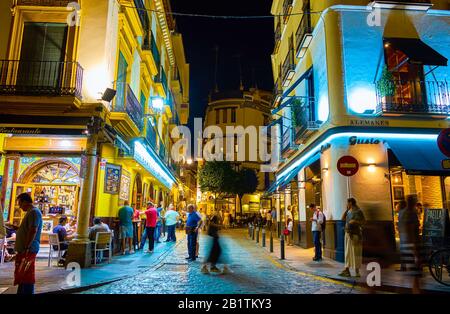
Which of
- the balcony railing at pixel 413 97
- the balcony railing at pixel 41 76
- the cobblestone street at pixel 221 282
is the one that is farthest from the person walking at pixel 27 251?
the balcony railing at pixel 413 97

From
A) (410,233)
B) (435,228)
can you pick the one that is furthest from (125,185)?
(435,228)

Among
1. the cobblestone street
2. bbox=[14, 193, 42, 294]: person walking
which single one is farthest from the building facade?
bbox=[14, 193, 42, 294]: person walking

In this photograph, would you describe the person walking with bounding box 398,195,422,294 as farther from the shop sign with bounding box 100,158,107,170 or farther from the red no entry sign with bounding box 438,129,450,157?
the shop sign with bounding box 100,158,107,170

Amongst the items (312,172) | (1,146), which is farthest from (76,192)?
(312,172)

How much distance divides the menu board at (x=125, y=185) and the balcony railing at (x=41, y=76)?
4.47m

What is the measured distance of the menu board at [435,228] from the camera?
869 cm

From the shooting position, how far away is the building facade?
11867mm

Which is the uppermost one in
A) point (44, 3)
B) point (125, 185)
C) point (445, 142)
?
point (44, 3)

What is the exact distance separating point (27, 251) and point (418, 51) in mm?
12864

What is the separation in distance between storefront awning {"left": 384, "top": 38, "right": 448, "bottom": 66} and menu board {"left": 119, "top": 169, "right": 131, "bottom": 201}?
37.5 ft

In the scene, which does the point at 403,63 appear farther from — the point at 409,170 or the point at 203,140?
the point at 203,140

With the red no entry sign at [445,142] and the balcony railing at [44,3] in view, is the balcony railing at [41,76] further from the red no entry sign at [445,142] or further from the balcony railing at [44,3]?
the red no entry sign at [445,142]

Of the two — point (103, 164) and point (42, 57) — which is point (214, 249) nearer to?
point (103, 164)

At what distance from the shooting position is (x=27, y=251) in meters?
5.87
